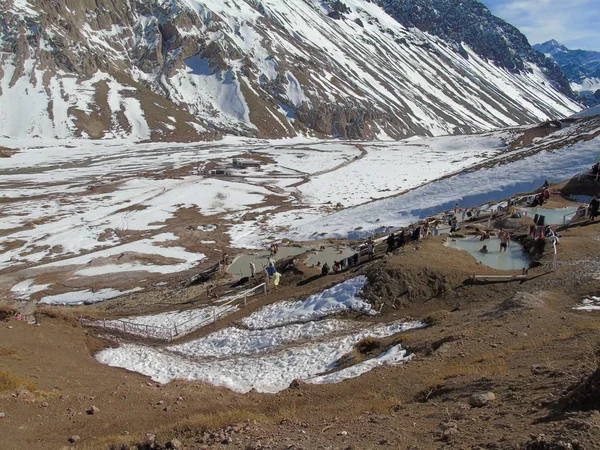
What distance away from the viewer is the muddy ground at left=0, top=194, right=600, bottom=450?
8.32 meters

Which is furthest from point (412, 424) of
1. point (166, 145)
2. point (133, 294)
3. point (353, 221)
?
point (166, 145)

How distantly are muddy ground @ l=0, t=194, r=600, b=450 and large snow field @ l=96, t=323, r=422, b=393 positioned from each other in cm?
100

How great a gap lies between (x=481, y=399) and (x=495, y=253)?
67.2ft

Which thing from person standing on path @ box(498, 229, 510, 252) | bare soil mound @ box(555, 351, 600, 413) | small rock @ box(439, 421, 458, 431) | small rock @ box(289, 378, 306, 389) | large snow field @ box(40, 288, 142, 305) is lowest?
large snow field @ box(40, 288, 142, 305)

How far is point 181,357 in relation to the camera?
21375 mm

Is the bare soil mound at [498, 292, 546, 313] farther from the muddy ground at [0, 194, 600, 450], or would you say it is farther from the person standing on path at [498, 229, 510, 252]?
the person standing on path at [498, 229, 510, 252]

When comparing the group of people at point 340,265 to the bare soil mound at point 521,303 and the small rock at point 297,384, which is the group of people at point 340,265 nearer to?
the bare soil mound at point 521,303

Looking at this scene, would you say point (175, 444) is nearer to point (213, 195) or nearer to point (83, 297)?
point (83, 297)

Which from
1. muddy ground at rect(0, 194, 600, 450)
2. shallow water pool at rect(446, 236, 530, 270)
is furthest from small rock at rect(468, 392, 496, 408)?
shallow water pool at rect(446, 236, 530, 270)

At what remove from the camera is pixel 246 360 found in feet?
64.4

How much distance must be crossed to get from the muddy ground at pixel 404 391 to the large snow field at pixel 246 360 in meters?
1.00

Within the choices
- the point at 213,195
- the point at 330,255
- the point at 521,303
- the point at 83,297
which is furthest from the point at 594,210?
the point at 213,195

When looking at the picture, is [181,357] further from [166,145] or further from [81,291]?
[166,145]

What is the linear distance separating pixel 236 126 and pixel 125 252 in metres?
151
